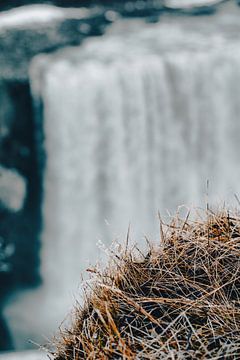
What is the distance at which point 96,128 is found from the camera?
10141 millimetres

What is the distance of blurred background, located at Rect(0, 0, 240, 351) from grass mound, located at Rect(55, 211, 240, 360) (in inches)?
315

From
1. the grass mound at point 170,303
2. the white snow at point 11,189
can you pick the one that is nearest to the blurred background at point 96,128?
the white snow at point 11,189

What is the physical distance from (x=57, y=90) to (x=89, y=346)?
838 centimetres

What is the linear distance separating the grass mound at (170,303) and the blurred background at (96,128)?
799cm

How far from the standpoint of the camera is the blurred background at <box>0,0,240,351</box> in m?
9.66

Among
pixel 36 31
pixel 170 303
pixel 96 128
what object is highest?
pixel 36 31

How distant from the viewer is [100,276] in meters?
1.58

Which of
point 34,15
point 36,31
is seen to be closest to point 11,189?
point 36,31

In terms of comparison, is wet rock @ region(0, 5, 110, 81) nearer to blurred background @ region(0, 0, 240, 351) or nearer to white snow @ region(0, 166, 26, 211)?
blurred background @ region(0, 0, 240, 351)

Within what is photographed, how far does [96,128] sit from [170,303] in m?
8.70

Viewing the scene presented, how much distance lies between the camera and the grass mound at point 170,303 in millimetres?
Result: 1383

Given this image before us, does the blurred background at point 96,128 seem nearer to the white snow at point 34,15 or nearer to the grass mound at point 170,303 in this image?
the white snow at point 34,15

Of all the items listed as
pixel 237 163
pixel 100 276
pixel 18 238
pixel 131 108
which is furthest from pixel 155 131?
pixel 100 276

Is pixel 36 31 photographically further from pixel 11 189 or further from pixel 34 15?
pixel 11 189
